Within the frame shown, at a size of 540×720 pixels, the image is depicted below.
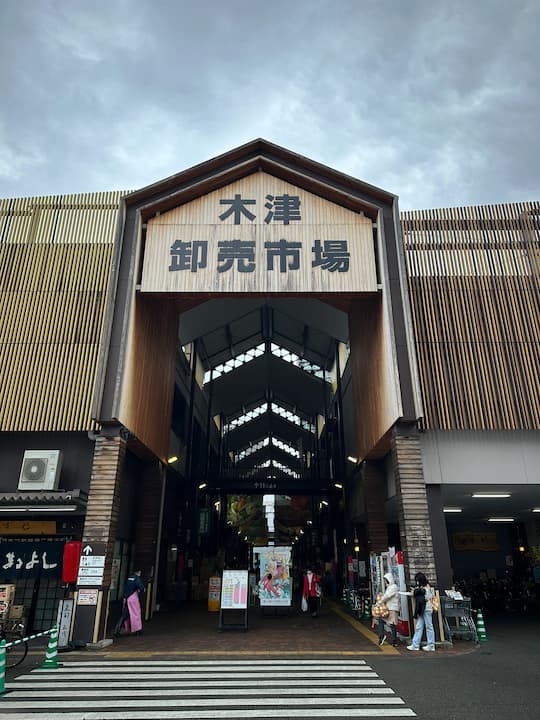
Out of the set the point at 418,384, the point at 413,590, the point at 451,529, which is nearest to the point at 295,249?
the point at 418,384

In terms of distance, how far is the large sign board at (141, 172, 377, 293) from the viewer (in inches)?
551

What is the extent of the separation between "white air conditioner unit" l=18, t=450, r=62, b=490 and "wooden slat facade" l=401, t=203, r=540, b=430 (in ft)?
33.7

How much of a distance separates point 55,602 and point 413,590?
979 cm

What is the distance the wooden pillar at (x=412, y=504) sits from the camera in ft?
38.6

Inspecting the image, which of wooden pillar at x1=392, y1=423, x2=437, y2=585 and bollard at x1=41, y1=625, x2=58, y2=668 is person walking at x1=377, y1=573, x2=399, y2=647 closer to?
wooden pillar at x1=392, y1=423, x2=437, y2=585

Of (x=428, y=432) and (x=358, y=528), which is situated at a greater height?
(x=428, y=432)

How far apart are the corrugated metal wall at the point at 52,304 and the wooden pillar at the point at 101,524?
120 cm

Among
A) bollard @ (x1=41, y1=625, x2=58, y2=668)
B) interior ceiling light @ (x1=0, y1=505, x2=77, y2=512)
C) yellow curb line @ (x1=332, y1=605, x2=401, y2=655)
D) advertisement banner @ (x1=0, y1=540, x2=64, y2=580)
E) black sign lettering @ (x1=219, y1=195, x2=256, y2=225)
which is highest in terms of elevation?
black sign lettering @ (x1=219, y1=195, x2=256, y2=225)

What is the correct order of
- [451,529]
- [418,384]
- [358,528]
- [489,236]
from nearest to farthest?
[418,384], [489,236], [358,528], [451,529]

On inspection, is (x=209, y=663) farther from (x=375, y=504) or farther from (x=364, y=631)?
(x=375, y=504)

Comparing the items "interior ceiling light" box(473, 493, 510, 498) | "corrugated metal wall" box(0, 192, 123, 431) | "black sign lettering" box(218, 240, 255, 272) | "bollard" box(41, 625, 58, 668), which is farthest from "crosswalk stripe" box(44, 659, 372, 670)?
"black sign lettering" box(218, 240, 255, 272)

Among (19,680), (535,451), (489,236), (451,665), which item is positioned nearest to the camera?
(19,680)

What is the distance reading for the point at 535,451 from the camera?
45.2ft

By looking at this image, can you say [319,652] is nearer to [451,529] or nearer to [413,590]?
[413,590]
